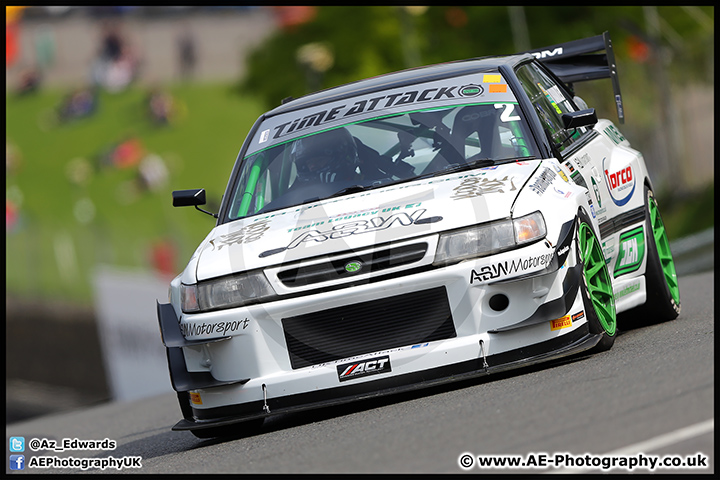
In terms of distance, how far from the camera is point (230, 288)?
602 cm

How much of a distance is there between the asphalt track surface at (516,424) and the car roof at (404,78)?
191 cm

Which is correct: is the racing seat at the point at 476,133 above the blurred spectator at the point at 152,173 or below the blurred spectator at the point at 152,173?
above

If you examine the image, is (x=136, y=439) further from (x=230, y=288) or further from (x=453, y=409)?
(x=453, y=409)

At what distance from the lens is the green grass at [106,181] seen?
38906mm

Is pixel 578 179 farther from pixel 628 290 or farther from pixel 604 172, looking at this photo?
pixel 628 290

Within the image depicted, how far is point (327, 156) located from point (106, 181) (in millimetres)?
38983

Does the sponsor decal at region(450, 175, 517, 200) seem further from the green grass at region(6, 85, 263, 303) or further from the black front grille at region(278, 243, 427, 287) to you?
the green grass at region(6, 85, 263, 303)

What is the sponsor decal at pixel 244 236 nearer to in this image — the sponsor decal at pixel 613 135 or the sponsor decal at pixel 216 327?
the sponsor decal at pixel 216 327

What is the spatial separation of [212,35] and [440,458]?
45017 millimetres

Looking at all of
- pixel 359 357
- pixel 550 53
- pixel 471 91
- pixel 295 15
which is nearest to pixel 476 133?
pixel 471 91

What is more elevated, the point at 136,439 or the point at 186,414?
the point at 186,414
